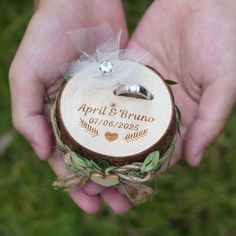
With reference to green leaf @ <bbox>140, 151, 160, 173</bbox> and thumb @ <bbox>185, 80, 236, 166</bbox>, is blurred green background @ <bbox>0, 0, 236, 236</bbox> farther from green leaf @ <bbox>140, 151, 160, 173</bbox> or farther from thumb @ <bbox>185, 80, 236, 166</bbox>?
green leaf @ <bbox>140, 151, 160, 173</bbox>

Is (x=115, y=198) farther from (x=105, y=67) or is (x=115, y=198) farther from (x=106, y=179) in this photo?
(x=105, y=67)

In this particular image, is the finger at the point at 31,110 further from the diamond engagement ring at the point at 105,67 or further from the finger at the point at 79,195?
the diamond engagement ring at the point at 105,67

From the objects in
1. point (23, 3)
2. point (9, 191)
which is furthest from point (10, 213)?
point (23, 3)

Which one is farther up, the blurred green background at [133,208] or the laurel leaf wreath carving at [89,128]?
the laurel leaf wreath carving at [89,128]

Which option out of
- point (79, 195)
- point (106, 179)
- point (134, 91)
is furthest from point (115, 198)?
point (134, 91)

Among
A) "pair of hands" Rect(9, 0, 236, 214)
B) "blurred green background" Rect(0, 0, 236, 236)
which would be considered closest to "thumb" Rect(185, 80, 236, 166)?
"pair of hands" Rect(9, 0, 236, 214)

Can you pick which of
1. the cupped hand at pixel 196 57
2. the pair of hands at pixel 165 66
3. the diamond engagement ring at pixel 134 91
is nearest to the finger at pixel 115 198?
the pair of hands at pixel 165 66
